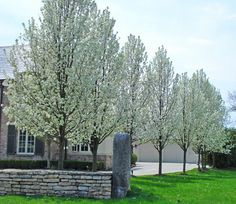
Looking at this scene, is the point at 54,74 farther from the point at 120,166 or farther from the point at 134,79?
the point at 134,79

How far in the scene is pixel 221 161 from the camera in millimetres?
37156

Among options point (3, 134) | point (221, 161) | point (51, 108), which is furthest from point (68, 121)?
point (221, 161)

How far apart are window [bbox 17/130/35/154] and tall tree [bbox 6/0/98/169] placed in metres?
11.9

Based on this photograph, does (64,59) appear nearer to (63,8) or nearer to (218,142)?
(63,8)

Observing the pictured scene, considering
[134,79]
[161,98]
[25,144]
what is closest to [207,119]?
[161,98]

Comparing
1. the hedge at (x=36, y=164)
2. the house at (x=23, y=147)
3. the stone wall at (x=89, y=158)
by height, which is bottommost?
the hedge at (x=36, y=164)

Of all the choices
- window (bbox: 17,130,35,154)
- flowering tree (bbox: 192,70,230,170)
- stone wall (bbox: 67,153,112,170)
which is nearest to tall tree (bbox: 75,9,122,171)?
window (bbox: 17,130,35,154)

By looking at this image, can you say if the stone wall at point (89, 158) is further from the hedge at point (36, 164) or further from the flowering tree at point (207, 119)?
the flowering tree at point (207, 119)

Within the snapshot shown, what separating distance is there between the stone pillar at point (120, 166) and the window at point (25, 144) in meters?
14.7

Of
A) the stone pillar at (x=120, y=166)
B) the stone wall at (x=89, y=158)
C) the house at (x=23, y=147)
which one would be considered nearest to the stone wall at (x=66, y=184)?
the stone pillar at (x=120, y=166)

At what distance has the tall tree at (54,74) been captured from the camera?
512 inches

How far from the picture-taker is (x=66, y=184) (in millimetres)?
11414

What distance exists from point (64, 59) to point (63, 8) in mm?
1707

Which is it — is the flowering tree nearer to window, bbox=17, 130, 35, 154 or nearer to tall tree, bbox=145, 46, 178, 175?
tall tree, bbox=145, 46, 178, 175
